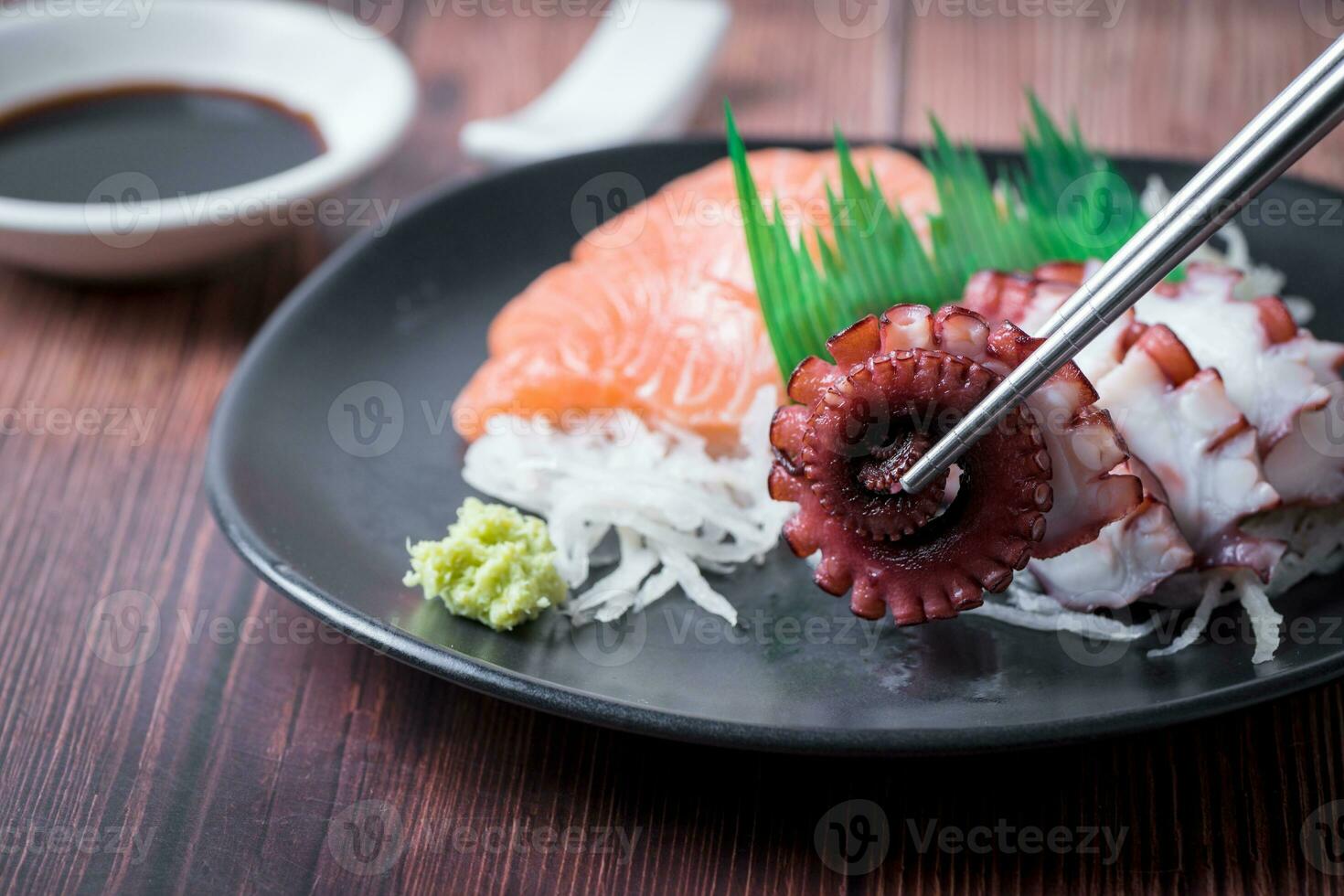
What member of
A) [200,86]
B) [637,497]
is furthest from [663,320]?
[200,86]

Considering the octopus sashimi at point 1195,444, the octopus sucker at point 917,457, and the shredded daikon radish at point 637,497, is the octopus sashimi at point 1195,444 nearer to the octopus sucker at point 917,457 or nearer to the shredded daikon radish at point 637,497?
the octopus sucker at point 917,457

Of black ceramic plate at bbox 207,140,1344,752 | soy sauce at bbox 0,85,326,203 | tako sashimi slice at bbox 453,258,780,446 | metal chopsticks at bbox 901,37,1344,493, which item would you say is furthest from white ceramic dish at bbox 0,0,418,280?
metal chopsticks at bbox 901,37,1344,493

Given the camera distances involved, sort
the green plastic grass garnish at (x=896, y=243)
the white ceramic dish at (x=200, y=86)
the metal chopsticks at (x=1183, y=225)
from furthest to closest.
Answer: the white ceramic dish at (x=200, y=86)
the green plastic grass garnish at (x=896, y=243)
the metal chopsticks at (x=1183, y=225)

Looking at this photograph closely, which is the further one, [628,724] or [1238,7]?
[1238,7]

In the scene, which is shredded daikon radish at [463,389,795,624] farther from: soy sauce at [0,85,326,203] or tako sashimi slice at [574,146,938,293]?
soy sauce at [0,85,326,203]

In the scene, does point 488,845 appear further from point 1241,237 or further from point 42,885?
point 1241,237

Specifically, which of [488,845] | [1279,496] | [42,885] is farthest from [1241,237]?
[42,885]

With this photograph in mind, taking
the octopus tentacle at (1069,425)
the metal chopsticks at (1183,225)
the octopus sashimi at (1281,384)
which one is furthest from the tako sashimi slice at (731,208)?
the metal chopsticks at (1183,225)
